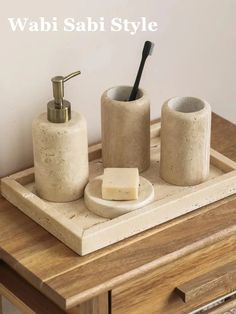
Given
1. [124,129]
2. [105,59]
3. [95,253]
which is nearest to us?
[95,253]

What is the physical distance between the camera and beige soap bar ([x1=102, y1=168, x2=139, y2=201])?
110cm

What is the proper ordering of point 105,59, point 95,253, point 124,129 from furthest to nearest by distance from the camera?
1. point 105,59
2. point 124,129
3. point 95,253

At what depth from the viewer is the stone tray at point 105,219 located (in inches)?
42.3

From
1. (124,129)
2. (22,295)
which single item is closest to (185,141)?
(124,129)

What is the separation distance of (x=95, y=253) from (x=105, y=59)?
13.9 inches

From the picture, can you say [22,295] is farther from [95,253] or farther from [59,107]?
[59,107]

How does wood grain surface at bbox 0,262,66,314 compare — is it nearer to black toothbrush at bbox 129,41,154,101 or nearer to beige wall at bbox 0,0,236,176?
beige wall at bbox 0,0,236,176

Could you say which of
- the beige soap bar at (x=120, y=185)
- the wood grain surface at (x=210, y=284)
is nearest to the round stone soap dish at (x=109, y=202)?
the beige soap bar at (x=120, y=185)

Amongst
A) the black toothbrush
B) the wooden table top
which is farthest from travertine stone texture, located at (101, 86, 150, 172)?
the wooden table top

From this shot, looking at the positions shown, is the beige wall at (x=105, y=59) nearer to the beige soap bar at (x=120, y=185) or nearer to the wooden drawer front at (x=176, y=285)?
the beige soap bar at (x=120, y=185)

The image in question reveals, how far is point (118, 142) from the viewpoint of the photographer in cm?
119

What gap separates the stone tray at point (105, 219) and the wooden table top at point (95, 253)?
0.03ft

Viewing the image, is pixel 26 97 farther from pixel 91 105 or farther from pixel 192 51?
pixel 192 51

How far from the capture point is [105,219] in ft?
3.64
